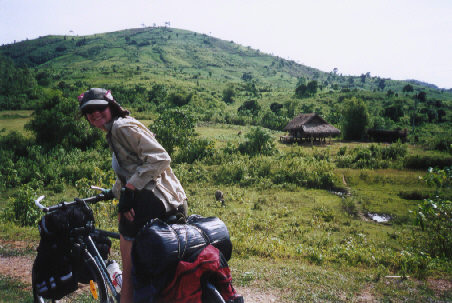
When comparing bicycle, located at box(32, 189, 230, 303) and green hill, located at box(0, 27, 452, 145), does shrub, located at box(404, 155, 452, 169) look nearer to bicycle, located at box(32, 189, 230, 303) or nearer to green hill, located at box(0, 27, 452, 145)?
green hill, located at box(0, 27, 452, 145)

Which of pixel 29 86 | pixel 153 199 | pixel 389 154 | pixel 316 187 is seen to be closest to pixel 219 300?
pixel 153 199

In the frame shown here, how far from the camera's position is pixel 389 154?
2742 cm

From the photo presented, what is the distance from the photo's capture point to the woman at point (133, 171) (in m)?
2.41

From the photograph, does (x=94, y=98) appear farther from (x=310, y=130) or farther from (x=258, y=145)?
(x=310, y=130)

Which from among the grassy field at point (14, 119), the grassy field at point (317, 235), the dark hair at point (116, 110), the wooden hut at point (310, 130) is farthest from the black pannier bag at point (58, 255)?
the grassy field at point (14, 119)

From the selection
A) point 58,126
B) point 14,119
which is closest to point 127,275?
point 58,126

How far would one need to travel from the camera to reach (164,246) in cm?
211

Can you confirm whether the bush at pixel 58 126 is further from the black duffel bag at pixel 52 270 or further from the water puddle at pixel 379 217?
the black duffel bag at pixel 52 270

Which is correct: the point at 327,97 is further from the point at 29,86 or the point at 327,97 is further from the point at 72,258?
the point at 72,258

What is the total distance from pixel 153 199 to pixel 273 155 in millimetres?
26325

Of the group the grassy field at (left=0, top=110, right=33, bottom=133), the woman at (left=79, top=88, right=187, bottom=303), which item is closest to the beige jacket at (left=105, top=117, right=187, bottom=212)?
the woman at (left=79, top=88, right=187, bottom=303)

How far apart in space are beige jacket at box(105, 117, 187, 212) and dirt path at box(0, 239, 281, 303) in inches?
103

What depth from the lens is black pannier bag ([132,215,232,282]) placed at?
211 cm

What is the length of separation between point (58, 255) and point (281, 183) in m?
19.3
